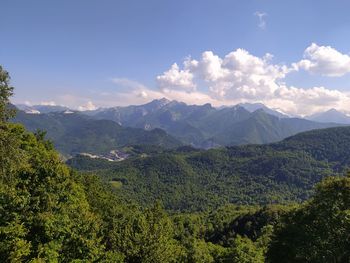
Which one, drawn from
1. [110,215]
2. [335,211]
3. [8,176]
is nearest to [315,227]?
[335,211]

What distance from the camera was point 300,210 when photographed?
3981 centimetres

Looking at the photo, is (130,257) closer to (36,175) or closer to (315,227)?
(36,175)

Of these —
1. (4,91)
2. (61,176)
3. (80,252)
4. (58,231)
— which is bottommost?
(80,252)

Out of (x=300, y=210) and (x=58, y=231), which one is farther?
(x=300, y=210)

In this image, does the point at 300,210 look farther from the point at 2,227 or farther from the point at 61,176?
the point at 2,227

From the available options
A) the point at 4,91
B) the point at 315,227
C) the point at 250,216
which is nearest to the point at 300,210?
the point at 315,227

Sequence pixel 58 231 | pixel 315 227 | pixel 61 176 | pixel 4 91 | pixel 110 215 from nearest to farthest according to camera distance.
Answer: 1. pixel 58 231
2. pixel 315 227
3. pixel 61 176
4. pixel 4 91
5. pixel 110 215

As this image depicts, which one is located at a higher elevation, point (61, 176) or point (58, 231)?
point (61, 176)

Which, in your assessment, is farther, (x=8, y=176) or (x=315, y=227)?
(x=8, y=176)

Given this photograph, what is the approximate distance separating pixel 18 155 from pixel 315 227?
108 feet

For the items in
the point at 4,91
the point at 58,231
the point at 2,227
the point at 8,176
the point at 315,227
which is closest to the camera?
the point at 2,227

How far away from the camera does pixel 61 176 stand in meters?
40.8

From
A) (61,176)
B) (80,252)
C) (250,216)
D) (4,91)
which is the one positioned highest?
(4,91)

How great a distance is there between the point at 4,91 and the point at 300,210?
40.5 m
